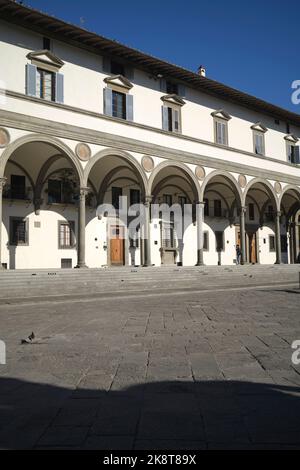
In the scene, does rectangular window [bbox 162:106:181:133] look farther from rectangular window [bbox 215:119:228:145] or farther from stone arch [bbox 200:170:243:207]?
stone arch [bbox 200:170:243:207]

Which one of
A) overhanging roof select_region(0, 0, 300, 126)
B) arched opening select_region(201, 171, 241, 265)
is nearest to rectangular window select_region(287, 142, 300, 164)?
overhanging roof select_region(0, 0, 300, 126)

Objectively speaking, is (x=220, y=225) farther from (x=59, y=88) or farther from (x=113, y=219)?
(x=59, y=88)

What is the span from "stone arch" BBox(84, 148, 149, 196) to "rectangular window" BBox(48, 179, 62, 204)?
2.24 meters

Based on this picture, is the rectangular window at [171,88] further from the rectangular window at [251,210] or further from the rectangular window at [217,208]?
the rectangular window at [251,210]

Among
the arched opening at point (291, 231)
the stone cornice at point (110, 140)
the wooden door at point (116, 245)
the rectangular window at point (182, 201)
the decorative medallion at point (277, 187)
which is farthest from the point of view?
the arched opening at point (291, 231)

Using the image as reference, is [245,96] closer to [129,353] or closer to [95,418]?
[129,353]

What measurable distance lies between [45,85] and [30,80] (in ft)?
2.87

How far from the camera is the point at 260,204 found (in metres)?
32.5

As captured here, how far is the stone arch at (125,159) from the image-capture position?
19.1 meters

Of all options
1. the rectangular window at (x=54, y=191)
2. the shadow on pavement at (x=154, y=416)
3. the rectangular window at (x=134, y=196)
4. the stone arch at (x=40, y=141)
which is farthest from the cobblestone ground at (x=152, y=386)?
the rectangular window at (x=134, y=196)

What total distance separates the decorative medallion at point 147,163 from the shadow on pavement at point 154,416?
58.3 ft

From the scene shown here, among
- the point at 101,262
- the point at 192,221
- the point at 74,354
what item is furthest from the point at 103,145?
the point at 74,354

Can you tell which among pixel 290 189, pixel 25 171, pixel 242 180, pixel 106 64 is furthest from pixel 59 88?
pixel 290 189

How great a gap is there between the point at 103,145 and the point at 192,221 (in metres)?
10.4
